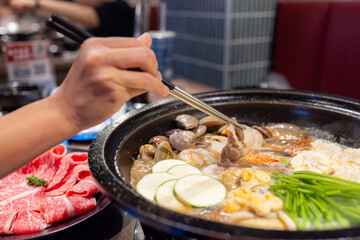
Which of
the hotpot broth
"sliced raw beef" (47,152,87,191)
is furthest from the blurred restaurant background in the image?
"sliced raw beef" (47,152,87,191)

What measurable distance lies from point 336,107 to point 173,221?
145 cm

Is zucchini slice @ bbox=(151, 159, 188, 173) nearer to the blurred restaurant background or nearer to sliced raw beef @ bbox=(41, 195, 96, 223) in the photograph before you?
sliced raw beef @ bbox=(41, 195, 96, 223)

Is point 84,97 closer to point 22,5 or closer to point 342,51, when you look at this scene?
point 22,5

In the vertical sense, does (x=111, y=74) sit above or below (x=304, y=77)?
A: above

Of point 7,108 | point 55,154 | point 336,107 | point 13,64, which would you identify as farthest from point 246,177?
point 13,64

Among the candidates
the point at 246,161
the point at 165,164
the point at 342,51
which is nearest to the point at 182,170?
the point at 165,164

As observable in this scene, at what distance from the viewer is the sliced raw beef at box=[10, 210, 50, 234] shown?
1136mm

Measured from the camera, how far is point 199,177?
1.27m

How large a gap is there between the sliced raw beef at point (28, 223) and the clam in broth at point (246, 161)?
A: 42cm

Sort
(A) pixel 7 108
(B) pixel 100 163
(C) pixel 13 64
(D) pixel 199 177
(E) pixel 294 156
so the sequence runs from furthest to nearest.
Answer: (C) pixel 13 64
(A) pixel 7 108
(E) pixel 294 156
(D) pixel 199 177
(B) pixel 100 163

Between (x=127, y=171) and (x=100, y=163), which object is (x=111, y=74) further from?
(x=127, y=171)

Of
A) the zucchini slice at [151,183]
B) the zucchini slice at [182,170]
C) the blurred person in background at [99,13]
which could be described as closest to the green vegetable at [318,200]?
the zucchini slice at [182,170]

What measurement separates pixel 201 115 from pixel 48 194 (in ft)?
3.43

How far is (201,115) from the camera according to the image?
2.03m
